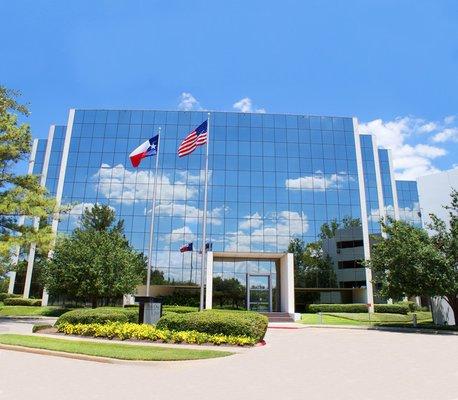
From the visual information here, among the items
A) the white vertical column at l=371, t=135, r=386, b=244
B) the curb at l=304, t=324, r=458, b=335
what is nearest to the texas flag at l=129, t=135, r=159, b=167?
the curb at l=304, t=324, r=458, b=335

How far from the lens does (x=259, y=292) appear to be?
1702 inches

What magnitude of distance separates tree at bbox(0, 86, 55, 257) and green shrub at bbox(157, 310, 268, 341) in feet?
42.2

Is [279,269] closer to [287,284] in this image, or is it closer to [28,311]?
[287,284]

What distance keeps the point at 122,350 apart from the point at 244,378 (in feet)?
15.8

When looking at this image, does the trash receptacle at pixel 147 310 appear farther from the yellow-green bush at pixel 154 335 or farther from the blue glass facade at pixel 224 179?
the blue glass facade at pixel 224 179

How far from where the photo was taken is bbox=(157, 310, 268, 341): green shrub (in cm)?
1579

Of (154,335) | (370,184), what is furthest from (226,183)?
(154,335)

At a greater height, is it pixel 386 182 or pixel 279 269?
pixel 386 182

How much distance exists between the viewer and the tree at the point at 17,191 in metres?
25.3

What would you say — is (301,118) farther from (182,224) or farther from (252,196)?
(182,224)

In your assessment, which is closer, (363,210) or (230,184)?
(230,184)

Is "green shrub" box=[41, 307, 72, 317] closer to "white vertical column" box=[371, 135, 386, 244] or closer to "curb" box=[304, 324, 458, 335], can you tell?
"curb" box=[304, 324, 458, 335]

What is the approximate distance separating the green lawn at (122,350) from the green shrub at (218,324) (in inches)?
101

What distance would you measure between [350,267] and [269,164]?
14.9 m
